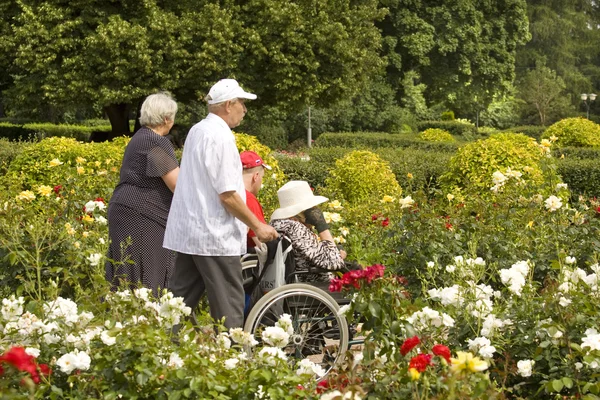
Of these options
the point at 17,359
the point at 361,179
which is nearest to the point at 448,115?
the point at 361,179

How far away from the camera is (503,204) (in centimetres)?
637

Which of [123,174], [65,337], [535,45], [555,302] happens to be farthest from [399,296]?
[535,45]

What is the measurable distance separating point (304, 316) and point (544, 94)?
46461 mm

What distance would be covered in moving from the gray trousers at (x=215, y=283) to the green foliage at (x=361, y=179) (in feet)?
17.2

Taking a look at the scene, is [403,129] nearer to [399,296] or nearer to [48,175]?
[48,175]

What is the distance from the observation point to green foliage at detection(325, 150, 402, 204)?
989 centimetres

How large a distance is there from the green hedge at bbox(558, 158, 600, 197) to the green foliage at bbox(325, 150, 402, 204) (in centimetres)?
271

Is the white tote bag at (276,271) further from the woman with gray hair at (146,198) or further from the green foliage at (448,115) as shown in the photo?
the green foliage at (448,115)

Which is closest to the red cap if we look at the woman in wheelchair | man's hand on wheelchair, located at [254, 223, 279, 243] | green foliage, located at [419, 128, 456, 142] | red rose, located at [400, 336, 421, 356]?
the woman in wheelchair

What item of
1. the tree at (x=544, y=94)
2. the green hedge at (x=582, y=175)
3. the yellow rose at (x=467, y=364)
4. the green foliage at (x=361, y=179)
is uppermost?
the yellow rose at (x=467, y=364)

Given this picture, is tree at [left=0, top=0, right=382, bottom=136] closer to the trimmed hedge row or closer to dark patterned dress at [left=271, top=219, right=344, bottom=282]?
the trimmed hedge row

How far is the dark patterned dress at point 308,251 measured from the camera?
4996 mm

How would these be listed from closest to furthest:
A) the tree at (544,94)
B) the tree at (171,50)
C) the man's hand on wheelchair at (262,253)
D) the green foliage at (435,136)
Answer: the man's hand on wheelchair at (262,253) < the tree at (171,50) < the green foliage at (435,136) < the tree at (544,94)

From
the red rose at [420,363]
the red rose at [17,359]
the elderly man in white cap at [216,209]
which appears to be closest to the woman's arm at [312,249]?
the elderly man in white cap at [216,209]
